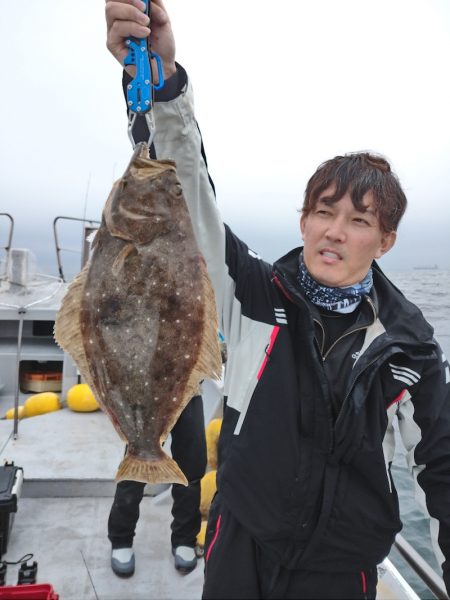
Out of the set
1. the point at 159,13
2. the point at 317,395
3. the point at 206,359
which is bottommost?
the point at 317,395

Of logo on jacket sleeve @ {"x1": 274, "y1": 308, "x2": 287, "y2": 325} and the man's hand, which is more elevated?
the man's hand

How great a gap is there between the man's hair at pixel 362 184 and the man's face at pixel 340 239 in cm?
3

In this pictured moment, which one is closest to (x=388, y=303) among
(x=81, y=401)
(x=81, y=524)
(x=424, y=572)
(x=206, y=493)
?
(x=424, y=572)

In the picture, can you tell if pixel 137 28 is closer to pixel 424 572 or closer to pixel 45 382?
pixel 424 572

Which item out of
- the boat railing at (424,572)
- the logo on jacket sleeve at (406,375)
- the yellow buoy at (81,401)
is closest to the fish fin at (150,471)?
the logo on jacket sleeve at (406,375)

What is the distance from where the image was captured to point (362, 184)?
6.75ft

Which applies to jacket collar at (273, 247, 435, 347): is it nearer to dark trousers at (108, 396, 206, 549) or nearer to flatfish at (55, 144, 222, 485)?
flatfish at (55, 144, 222, 485)

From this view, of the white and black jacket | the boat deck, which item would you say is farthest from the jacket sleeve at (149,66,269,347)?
the boat deck

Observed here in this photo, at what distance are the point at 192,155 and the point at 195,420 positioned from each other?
7.59ft

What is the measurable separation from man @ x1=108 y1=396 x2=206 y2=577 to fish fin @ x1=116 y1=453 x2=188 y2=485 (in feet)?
5.57

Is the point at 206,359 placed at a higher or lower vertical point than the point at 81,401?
higher

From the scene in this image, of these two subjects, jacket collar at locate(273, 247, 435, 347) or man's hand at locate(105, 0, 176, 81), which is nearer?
man's hand at locate(105, 0, 176, 81)

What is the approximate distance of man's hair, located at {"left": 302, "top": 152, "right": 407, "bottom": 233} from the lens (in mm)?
2061

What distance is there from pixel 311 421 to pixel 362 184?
107 centimetres
